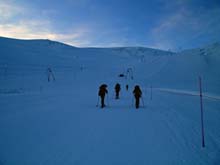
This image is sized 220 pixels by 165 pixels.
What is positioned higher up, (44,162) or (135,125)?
(135,125)

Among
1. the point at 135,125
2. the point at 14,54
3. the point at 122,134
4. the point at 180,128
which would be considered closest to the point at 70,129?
Answer: the point at 122,134

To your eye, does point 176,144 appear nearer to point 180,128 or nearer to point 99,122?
point 180,128

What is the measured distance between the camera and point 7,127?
773cm

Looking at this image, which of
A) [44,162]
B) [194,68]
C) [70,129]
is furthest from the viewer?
[194,68]

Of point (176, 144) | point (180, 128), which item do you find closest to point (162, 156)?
point (176, 144)

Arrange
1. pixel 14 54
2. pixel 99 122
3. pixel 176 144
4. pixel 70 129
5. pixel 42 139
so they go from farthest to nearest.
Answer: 1. pixel 14 54
2. pixel 99 122
3. pixel 70 129
4. pixel 42 139
5. pixel 176 144

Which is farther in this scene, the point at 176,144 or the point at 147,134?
the point at 147,134

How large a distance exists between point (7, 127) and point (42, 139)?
2804 mm

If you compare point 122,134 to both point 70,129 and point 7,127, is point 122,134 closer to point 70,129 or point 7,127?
point 70,129

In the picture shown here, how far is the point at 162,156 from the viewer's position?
475 centimetres

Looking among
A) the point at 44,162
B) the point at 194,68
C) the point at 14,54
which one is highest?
the point at 14,54

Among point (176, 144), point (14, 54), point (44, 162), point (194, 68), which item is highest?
point (14, 54)

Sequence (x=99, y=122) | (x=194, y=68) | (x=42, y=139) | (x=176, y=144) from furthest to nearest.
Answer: (x=194, y=68), (x=99, y=122), (x=42, y=139), (x=176, y=144)

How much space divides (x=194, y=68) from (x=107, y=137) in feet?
204
